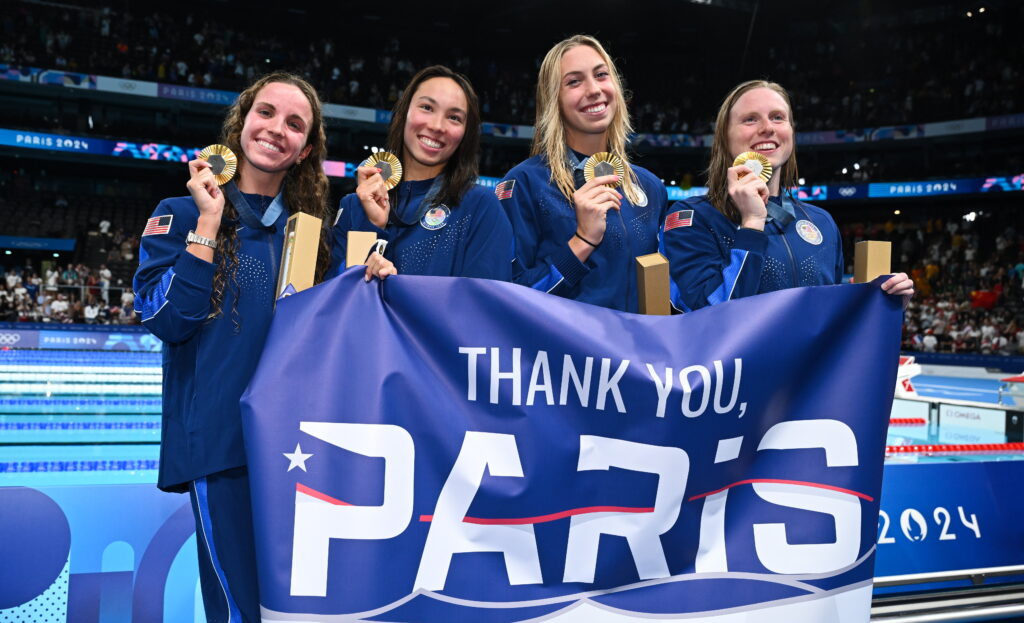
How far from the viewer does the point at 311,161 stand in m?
2.04

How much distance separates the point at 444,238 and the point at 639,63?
2794cm

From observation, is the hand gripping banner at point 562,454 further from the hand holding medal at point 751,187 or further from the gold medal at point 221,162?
the gold medal at point 221,162

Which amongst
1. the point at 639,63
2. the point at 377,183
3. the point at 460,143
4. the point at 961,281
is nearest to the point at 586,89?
the point at 460,143

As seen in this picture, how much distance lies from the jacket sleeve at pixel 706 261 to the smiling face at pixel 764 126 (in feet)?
0.85

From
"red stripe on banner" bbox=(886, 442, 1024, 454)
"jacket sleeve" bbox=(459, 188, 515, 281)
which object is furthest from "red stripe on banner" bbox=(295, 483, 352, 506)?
"red stripe on banner" bbox=(886, 442, 1024, 454)

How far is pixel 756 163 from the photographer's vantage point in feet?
6.77

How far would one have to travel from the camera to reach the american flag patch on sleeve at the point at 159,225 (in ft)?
5.72

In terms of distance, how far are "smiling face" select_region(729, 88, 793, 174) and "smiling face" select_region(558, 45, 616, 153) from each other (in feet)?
1.29

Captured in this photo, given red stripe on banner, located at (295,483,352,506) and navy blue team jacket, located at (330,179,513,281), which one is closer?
red stripe on banner, located at (295,483,352,506)

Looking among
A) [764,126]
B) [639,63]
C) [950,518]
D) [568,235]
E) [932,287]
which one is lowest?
[950,518]

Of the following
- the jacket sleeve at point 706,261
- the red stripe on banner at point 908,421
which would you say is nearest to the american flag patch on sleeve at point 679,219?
the jacket sleeve at point 706,261

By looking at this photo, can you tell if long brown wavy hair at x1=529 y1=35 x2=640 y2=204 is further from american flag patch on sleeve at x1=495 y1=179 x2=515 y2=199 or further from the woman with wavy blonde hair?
american flag patch on sleeve at x1=495 y1=179 x2=515 y2=199

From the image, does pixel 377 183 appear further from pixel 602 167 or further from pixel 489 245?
pixel 602 167

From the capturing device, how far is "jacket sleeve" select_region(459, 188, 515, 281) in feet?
6.46
